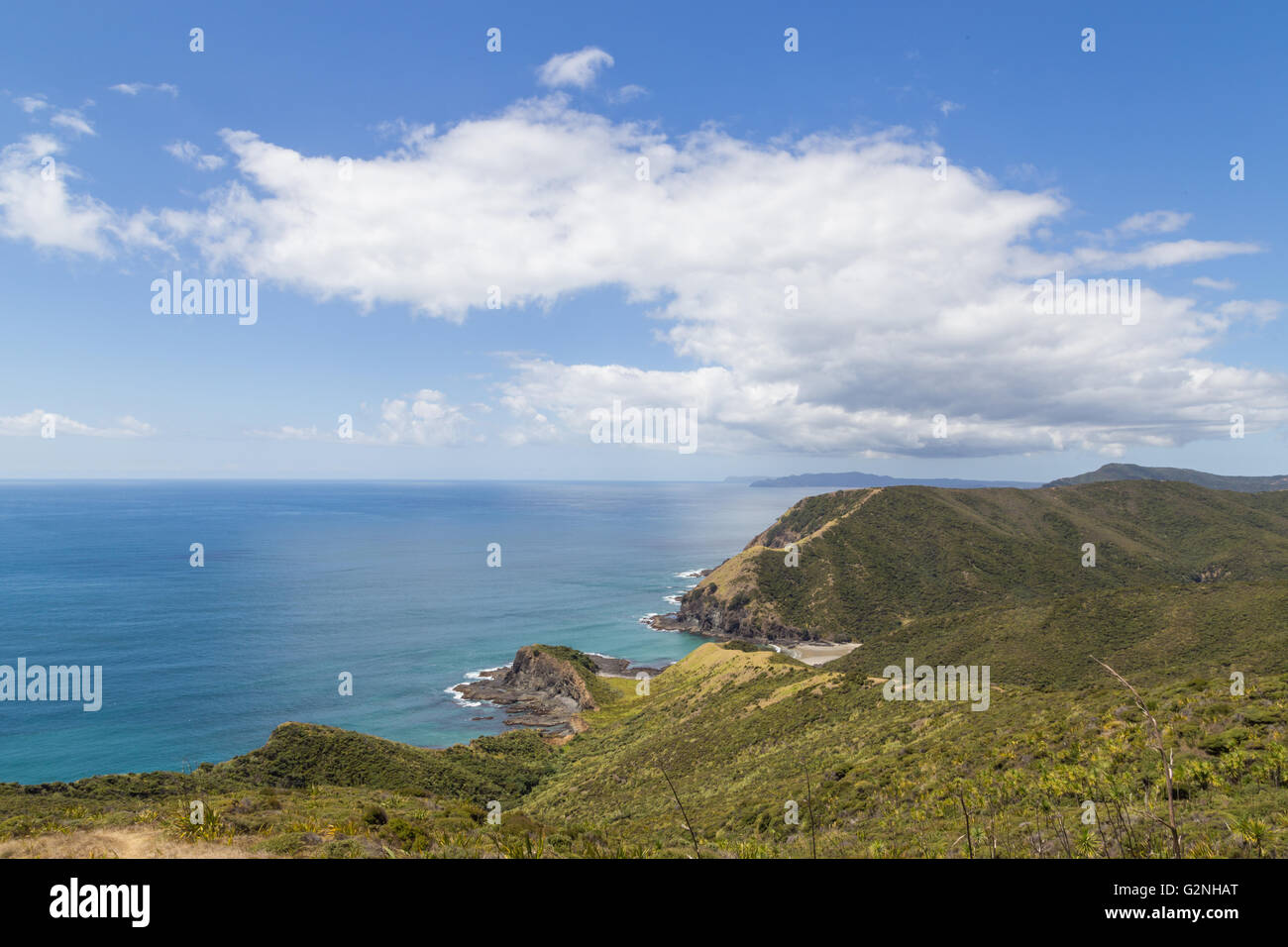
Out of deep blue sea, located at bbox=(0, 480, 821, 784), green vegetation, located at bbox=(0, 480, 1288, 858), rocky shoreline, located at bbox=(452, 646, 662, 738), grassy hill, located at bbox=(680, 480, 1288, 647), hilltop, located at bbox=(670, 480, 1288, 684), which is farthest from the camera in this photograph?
grassy hill, located at bbox=(680, 480, 1288, 647)

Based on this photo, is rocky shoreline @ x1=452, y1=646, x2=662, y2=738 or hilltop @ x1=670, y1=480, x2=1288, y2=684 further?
rocky shoreline @ x1=452, y1=646, x2=662, y2=738

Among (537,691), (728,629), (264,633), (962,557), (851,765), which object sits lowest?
(728,629)

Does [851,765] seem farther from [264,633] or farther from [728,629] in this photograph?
[264,633]

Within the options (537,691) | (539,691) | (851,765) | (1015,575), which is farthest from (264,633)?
(1015,575)

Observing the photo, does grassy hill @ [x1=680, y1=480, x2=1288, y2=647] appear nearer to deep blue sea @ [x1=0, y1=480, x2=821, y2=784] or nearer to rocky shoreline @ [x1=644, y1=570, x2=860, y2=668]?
rocky shoreline @ [x1=644, y1=570, x2=860, y2=668]

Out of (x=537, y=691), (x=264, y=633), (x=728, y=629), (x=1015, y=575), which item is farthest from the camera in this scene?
(x=1015, y=575)

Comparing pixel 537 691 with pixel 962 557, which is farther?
pixel 962 557

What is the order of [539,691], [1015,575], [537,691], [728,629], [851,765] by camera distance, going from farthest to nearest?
[1015,575] < [728,629] < [537,691] < [539,691] < [851,765]

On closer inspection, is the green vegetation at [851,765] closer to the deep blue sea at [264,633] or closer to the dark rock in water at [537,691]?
the dark rock in water at [537,691]

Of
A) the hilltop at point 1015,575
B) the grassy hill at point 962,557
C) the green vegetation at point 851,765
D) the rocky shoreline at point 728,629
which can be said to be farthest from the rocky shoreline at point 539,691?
the grassy hill at point 962,557

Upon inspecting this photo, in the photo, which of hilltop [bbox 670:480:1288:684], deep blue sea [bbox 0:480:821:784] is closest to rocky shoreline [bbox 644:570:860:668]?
hilltop [bbox 670:480:1288:684]
